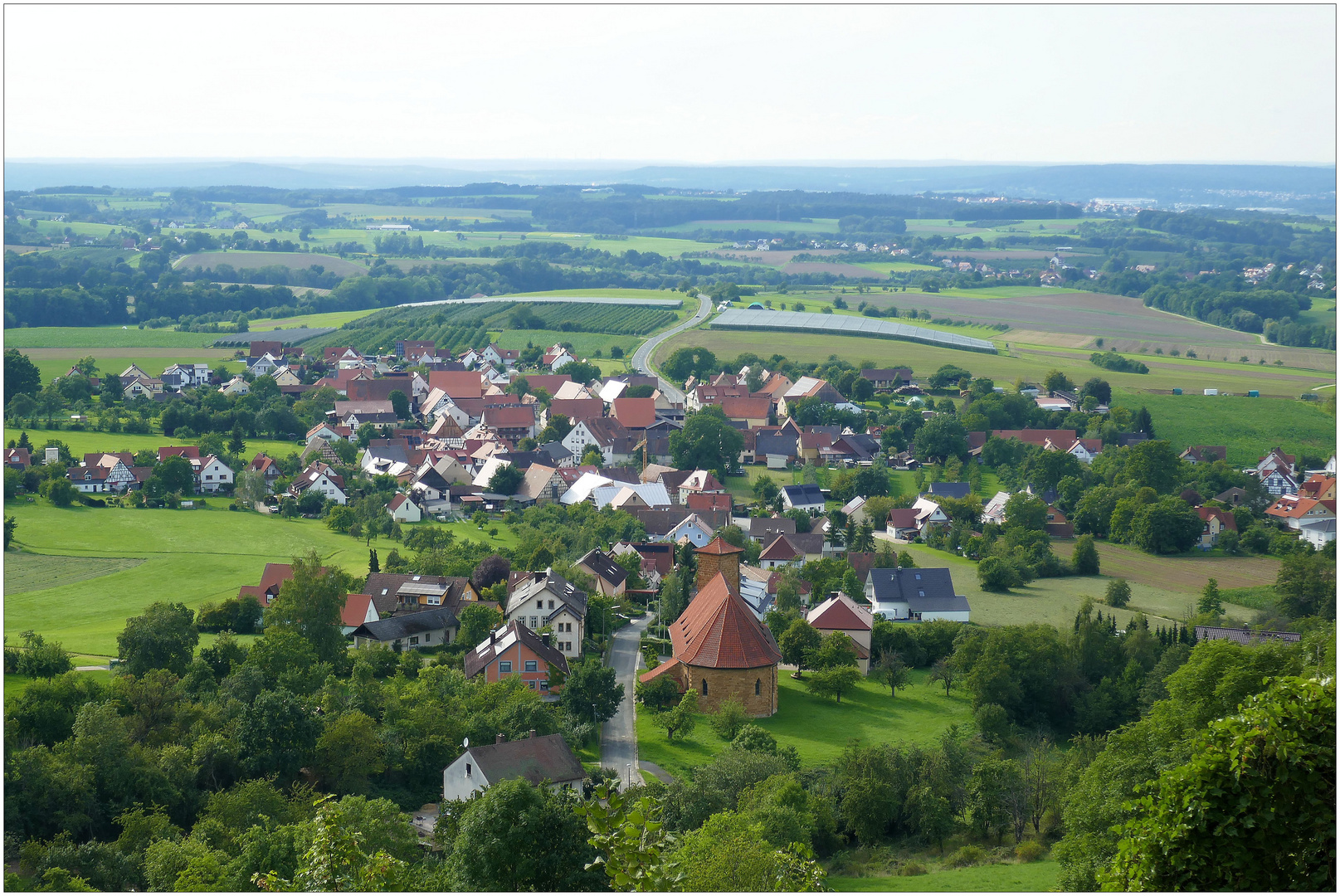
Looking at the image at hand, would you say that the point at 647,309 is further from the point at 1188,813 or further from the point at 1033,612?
the point at 1188,813

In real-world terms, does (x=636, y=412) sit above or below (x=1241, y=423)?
below

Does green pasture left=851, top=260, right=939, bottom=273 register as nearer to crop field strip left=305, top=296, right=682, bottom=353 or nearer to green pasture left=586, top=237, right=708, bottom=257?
green pasture left=586, top=237, right=708, bottom=257

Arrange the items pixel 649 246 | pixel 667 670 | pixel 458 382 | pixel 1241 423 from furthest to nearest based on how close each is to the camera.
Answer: pixel 649 246 → pixel 458 382 → pixel 1241 423 → pixel 667 670

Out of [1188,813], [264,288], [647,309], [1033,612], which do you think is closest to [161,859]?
[1188,813]

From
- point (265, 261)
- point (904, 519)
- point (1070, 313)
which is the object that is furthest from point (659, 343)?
point (265, 261)

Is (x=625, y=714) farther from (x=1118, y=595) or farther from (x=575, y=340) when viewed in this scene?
(x=575, y=340)

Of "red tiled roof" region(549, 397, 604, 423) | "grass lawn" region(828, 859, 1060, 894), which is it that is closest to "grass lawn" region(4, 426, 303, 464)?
"red tiled roof" region(549, 397, 604, 423)

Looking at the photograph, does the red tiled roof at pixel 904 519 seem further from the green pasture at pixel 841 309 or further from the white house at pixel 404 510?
the green pasture at pixel 841 309
